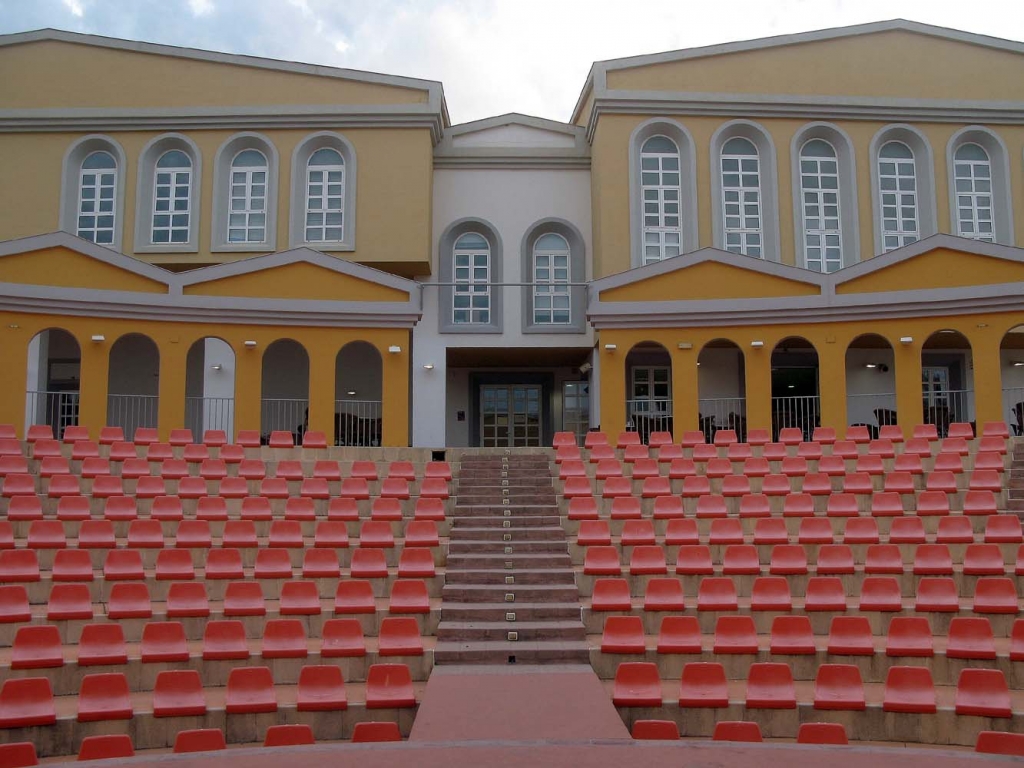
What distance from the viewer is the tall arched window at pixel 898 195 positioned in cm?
2483

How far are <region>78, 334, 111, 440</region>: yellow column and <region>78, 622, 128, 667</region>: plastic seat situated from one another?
886 cm

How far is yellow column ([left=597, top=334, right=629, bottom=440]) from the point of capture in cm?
2042

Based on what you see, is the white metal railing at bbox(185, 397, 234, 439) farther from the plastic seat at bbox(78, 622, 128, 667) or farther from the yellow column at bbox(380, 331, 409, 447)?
the plastic seat at bbox(78, 622, 128, 667)

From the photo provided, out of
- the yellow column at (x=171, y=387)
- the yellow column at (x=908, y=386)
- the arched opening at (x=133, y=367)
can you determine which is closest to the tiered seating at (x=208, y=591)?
the yellow column at (x=171, y=387)

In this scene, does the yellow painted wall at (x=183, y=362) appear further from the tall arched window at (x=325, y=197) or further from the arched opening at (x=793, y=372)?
the arched opening at (x=793, y=372)

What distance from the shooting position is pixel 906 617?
1115 cm

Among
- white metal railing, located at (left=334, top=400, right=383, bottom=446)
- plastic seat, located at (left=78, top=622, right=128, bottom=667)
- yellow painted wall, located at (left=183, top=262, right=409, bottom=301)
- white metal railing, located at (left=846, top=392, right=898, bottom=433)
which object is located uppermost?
yellow painted wall, located at (left=183, top=262, right=409, bottom=301)

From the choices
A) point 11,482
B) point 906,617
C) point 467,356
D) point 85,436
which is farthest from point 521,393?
point 906,617

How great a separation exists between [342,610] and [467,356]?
14.1m

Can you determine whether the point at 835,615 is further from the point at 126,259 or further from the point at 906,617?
the point at 126,259

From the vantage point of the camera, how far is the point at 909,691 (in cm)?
991

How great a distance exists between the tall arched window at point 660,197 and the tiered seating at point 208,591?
32.1 feet

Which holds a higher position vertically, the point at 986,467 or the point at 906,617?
the point at 986,467

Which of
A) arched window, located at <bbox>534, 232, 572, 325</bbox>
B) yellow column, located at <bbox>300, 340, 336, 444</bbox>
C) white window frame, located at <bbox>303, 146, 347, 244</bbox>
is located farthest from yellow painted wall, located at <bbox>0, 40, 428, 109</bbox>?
yellow column, located at <bbox>300, 340, 336, 444</bbox>
